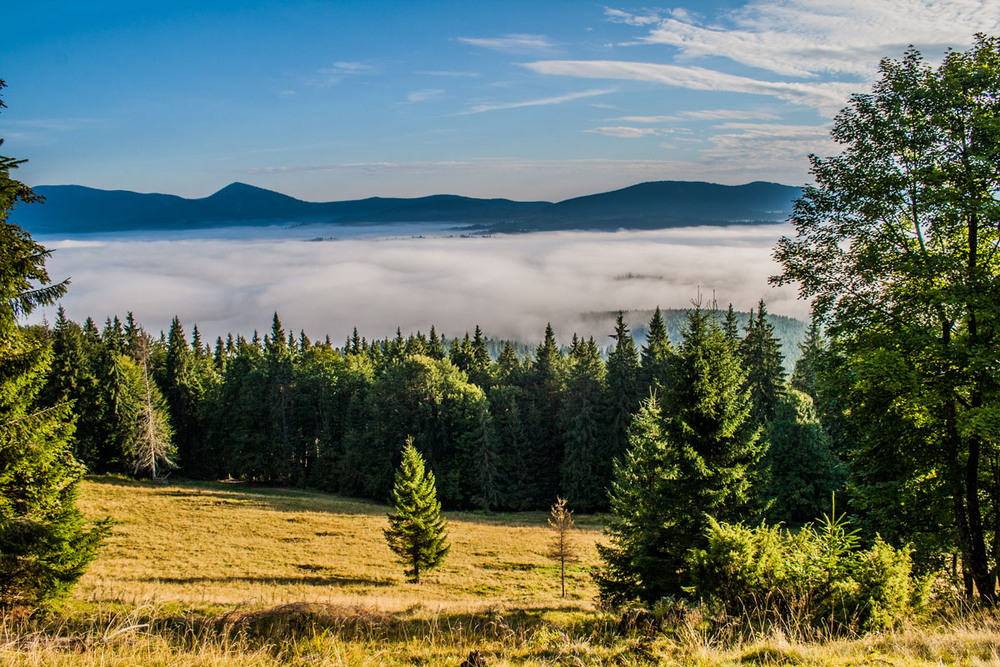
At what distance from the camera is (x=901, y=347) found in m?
10.7

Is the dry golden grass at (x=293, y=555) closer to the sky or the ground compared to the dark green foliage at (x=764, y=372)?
closer to the ground

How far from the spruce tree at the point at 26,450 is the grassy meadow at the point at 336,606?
99 cm

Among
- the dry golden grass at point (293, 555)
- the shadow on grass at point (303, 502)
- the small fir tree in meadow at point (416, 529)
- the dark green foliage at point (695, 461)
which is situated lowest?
the shadow on grass at point (303, 502)

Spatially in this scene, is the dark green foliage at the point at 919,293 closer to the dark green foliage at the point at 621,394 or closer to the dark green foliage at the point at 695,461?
the dark green foliage at the point at 695,461

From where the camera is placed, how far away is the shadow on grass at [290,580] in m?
25.0

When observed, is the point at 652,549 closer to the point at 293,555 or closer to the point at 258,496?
the point at 293,555

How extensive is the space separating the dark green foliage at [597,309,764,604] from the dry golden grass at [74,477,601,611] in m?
6.62

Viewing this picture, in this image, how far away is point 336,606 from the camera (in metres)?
11.1

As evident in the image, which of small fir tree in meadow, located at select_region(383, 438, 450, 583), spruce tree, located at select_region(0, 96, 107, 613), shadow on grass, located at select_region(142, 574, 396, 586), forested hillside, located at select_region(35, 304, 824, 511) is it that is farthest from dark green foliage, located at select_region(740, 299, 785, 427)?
spruce tree, located at select_region(0, 96, 107, 613)

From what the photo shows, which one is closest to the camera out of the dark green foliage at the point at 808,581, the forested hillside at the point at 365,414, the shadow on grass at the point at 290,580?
the dark green foliage at the point at 808,581

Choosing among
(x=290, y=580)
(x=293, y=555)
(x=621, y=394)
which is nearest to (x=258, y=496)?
(x=293, y=555)

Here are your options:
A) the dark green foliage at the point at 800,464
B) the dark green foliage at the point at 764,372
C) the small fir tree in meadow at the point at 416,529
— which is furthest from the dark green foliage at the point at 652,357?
the small fir tree in meadow at the point at 416,529

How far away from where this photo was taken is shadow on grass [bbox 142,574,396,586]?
25022mm

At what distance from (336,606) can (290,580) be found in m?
18.4
